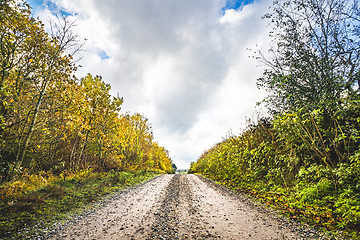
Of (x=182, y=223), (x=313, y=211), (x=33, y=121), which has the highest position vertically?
(x=33, y=121)

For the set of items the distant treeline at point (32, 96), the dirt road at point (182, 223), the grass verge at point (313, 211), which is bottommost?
the dirt road at point (182, 223)

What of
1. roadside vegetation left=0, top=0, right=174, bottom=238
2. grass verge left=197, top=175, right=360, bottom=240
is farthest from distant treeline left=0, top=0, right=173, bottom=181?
grass verge left=197, top=175, right=360, bottom=240

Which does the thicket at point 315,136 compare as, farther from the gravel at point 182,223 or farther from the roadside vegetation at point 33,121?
the roadside vegetation at point 33,121

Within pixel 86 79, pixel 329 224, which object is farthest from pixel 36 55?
pixel 329 224

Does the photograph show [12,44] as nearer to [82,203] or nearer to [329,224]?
[82,203]

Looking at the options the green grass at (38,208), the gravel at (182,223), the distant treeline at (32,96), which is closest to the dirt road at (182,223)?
the gravel at (182,223)

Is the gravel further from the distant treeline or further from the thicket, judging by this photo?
the distant treeline

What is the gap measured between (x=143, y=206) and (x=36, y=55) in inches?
378

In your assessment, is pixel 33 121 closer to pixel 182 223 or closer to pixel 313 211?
pixel 182 223

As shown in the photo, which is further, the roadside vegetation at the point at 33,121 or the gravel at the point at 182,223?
the roadside vegetation at the point at 33,121

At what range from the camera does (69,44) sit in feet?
31.5

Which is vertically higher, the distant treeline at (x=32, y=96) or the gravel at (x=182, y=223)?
the distant treeline at (x=32, y=96)

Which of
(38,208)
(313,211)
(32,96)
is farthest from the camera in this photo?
(32,96)

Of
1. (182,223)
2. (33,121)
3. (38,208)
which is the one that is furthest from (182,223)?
(33,121)
